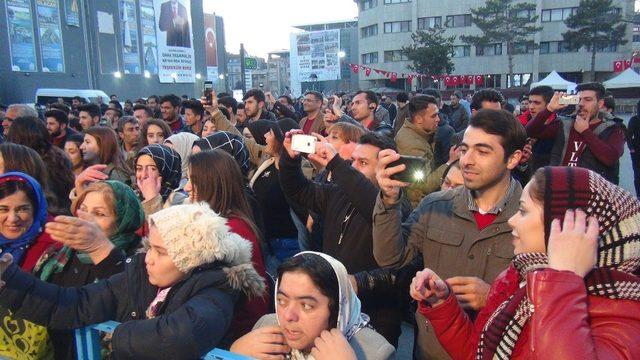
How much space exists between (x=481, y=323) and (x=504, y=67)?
52.7 meters

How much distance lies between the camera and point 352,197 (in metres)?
2.62

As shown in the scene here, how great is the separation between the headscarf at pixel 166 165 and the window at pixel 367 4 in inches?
2210

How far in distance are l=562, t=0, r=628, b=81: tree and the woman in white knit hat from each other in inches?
1940

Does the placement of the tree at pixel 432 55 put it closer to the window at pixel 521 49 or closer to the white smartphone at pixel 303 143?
the window at pixel 521 49

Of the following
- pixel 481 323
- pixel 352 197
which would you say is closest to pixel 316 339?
pixel 481 323

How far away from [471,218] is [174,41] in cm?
4473

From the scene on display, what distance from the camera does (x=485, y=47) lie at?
165 ft

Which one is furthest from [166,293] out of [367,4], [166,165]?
[367,4]

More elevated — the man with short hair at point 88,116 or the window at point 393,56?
the window at point 393,56

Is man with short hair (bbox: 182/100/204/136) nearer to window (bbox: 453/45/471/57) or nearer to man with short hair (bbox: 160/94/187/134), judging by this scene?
man with short hair (bbox: 160/94/187/134)

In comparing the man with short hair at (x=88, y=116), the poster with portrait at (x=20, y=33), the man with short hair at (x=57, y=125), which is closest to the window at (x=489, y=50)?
the poster with portrait at (x=20, y=33)

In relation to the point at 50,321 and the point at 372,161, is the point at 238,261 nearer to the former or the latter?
the point at 50,321

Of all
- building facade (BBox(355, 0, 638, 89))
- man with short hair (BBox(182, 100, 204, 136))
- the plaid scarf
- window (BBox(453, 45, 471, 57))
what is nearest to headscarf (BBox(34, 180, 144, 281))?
the plaid scarf

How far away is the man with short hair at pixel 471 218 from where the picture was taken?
2.24 meters
